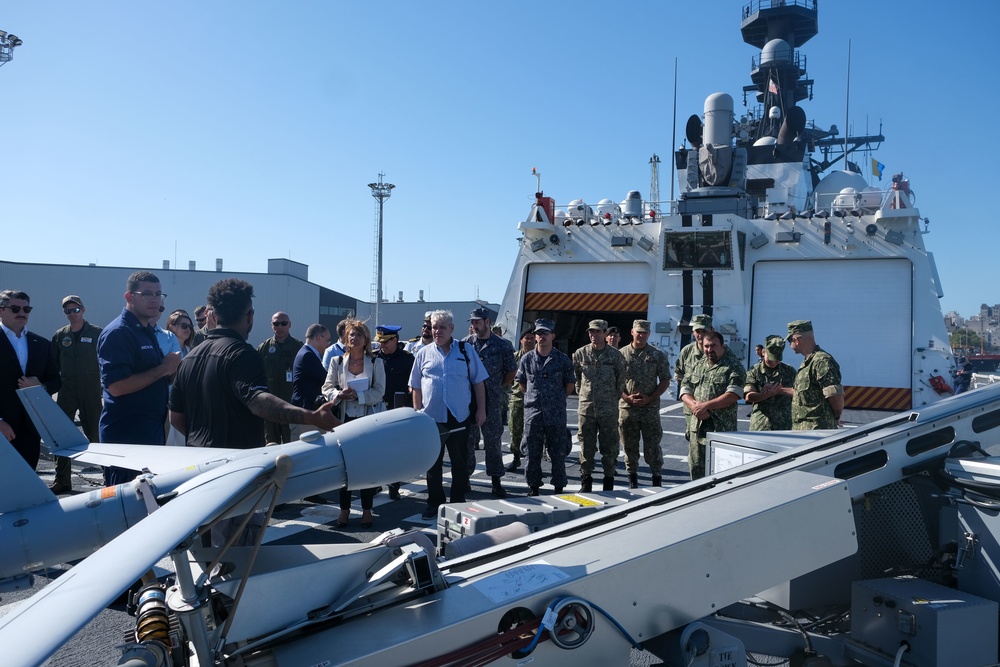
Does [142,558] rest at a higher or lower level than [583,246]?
lower

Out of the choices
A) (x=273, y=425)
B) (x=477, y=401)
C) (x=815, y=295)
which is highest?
(x=815, y=295)

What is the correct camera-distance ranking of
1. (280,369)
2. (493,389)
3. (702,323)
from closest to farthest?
(702,323) → (493,389) → (280,369)

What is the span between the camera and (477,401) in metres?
5.89

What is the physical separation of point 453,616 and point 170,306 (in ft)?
111

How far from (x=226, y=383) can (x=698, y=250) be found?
9.19 m

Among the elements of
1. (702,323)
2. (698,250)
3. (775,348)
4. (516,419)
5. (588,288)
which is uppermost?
(698,250)

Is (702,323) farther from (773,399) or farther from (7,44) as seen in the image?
(7,44)

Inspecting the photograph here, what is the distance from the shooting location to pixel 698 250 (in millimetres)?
11297

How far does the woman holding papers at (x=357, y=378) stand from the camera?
5.62 metres

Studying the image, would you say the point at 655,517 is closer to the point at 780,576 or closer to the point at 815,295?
the point at 780,576

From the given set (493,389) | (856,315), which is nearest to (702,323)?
(493,389)

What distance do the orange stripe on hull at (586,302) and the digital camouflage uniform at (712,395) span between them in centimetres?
597

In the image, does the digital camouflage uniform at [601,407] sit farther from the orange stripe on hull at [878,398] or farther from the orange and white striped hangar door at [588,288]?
the orange stripe on hull at [878,398]

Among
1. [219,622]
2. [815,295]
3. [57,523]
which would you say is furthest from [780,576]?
[815,295]
